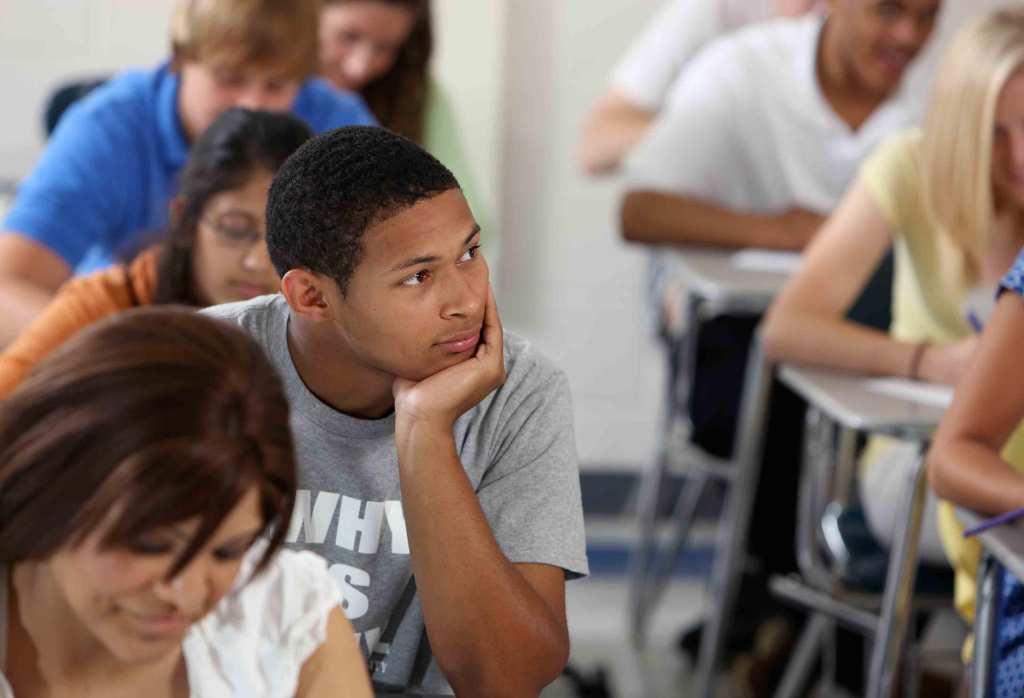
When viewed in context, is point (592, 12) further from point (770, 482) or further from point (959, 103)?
point (959, 103)

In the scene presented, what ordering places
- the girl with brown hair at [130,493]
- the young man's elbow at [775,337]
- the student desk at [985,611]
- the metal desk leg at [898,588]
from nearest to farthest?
the girl with brown hair at [130,493]
the student desk at [985,611]
the metal desk leg at [898,588]
the young man's elbow at [775,337]

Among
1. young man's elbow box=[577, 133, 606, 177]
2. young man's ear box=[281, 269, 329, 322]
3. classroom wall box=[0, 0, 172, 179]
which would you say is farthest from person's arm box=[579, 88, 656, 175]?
young man's ear box=[281, 269, 329, 322]

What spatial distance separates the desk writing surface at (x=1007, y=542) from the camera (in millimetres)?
1390

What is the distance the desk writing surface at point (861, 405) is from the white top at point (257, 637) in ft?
3.37

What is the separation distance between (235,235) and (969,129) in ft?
3.40

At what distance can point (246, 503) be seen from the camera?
890 millimetres

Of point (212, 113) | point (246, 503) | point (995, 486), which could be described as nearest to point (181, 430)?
point (246, 503)

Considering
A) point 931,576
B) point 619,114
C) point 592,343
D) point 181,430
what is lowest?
point 592,343

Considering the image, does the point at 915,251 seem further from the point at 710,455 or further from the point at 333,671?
the point at 333,671

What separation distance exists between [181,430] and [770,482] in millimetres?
2160

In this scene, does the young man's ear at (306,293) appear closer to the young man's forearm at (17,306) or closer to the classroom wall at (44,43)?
the young man's forearm at (17,306)

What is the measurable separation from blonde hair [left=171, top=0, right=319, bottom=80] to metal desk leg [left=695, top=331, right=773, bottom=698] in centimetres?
86

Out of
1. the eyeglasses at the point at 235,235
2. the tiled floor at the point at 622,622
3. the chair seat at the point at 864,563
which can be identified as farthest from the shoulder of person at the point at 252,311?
the tiled floor at the point at 622,622

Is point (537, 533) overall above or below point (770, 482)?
above
